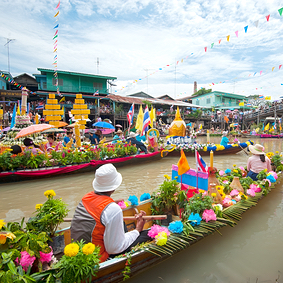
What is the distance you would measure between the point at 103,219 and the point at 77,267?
47 centimetres

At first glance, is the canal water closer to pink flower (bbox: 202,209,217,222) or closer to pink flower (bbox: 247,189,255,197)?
pink flower (bbox: 247,189,255,197)

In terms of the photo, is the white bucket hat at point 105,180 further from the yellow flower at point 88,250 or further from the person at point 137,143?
the person at point 137,143

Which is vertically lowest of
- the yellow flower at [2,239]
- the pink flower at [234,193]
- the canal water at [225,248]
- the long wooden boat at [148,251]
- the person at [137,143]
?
the canal water at [225,248]

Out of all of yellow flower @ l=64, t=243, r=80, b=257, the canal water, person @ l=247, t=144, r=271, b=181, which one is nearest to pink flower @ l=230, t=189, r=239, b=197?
the canal water

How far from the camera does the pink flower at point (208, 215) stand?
3329mm

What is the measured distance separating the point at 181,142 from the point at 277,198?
733 cm

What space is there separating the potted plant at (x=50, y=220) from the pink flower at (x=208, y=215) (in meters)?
2.11

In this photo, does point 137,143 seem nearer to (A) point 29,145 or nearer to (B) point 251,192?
(A) point 29,145

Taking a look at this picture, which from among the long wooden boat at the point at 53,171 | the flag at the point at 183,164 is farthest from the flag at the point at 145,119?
the flag at the point at 183,164

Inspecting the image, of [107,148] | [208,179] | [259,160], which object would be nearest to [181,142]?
[107,148]

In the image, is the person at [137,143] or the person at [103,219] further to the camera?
the person at [137,143]

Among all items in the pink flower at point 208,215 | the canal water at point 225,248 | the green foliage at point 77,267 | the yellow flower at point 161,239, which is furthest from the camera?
the pink flower at point 208,215

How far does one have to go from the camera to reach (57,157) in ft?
26.1

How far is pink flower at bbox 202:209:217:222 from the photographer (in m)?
3.33
